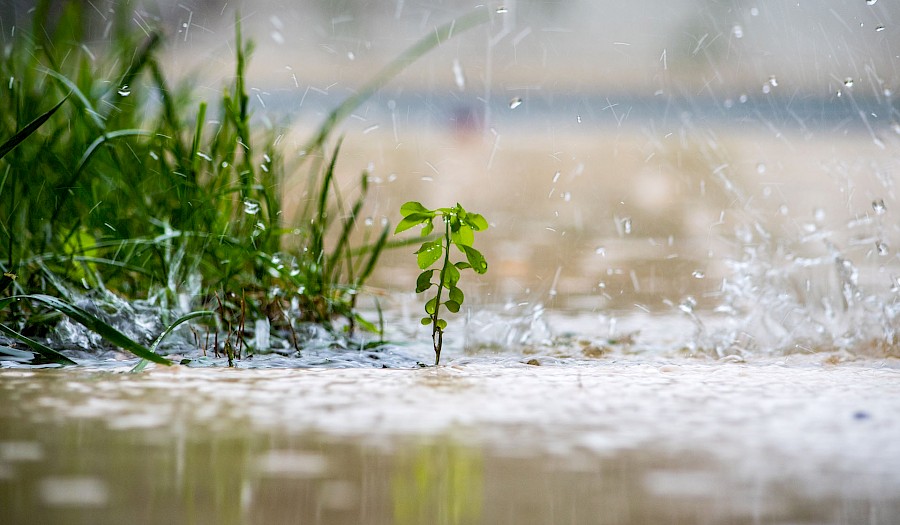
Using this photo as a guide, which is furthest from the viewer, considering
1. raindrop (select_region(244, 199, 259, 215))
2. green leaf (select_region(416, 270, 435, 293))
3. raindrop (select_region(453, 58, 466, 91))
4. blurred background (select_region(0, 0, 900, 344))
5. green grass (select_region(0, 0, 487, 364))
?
raindrop (select_region(453, 58, 466, 91))

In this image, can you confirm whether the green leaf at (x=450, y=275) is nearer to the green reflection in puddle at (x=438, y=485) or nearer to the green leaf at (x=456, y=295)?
the green leaf at (x=456, y=295)

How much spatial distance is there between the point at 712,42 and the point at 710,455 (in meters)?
2.42

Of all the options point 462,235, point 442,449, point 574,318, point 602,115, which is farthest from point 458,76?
point 442,449

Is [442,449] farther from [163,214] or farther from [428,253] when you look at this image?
[163,214]

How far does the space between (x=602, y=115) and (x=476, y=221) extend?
1248 mm

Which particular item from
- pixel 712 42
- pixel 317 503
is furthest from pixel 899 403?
pixel 712 42

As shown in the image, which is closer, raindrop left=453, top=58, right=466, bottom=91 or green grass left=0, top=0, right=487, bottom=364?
Answer: green grass left=0, top=0, right=487, bottom=364

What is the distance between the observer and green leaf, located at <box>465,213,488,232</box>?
1224 mm

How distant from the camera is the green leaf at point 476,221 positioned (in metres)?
1.22

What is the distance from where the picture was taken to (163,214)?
1716 millimetres

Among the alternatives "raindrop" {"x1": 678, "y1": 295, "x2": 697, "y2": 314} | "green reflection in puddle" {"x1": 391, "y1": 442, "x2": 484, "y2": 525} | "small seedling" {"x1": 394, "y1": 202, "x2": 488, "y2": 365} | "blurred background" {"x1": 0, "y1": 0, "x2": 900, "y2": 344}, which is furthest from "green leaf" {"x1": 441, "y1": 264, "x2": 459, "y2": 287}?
"blurred background" {"x1": 0, "y1": 0, "x2": 900, "y2": 344}

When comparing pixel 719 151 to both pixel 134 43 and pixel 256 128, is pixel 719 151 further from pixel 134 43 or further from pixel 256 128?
pixel 134 43

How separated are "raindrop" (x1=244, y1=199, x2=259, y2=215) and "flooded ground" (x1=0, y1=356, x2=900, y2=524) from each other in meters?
0.65

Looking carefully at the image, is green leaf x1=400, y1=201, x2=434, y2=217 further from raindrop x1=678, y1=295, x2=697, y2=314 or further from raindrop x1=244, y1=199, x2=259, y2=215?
raindrop x1=678, y1=295, x2=697, y2=314
